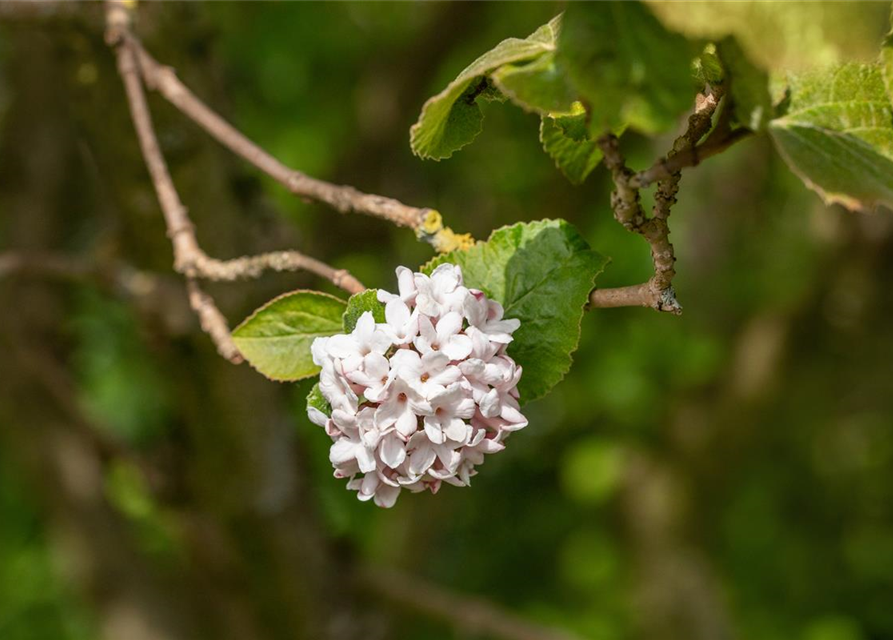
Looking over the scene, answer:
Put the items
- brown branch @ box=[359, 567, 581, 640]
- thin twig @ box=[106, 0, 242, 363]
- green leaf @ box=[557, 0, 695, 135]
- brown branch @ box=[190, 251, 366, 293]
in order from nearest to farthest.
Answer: green leaf @ box=[557, 0, 695, 135]
brown branch @ box=[190, 251, 366, 293]
thin twig @ box=[106, 0, 242, 363]
brown branch @ box=[359, 567, 581, 640]

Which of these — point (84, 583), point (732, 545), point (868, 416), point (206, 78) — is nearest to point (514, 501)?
point (732, 545)

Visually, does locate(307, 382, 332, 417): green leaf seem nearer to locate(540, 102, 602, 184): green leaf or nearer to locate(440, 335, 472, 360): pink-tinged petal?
locate(440, 335, 472, 360): pink-tinged petal

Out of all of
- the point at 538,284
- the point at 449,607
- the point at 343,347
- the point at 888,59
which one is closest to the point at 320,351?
the point at 343,347

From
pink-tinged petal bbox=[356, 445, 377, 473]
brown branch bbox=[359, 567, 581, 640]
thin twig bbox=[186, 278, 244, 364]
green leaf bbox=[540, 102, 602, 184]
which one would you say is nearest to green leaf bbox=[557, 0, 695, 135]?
green leaf bbox=[540, 102, 602, 184]

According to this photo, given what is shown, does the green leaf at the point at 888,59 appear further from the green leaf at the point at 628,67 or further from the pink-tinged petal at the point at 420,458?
the pink-tinged petal at the point at 420,458

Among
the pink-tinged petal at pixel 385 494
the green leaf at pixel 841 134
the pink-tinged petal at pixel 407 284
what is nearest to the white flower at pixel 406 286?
the pink-tinged petal at pixel 407 284

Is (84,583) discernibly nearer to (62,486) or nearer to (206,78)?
(62,486)
